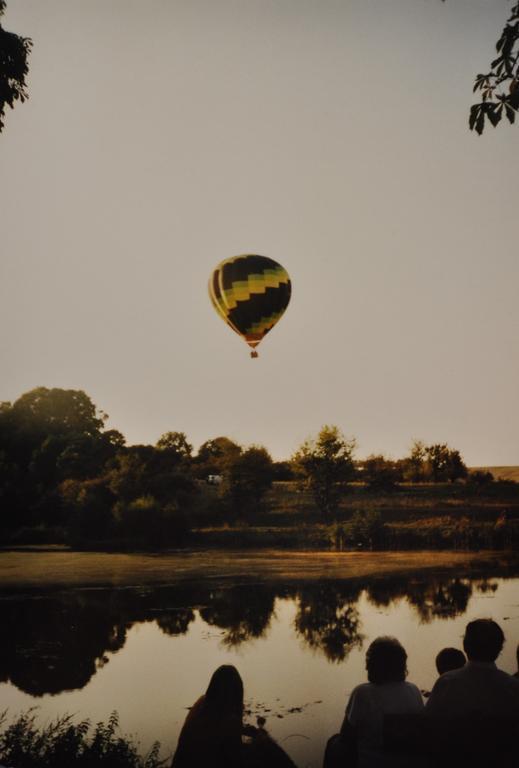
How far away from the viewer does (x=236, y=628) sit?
18.5 m

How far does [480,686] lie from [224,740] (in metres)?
1.35

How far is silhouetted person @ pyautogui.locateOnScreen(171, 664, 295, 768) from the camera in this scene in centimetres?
398

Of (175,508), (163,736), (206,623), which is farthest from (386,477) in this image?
(163,736)

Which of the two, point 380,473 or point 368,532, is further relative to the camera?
point 380,473

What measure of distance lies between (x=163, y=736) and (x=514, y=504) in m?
36.8

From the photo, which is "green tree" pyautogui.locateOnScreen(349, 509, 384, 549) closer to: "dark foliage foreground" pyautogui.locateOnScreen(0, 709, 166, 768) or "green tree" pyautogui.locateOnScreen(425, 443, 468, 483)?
"green tree" pyautogui.locateOnScreen(425, 443, 468, 483)

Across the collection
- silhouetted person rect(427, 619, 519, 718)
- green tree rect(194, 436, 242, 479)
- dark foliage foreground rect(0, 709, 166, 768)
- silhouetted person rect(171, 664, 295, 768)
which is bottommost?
dark foliage foreground rect(0, 709, 166, 768)

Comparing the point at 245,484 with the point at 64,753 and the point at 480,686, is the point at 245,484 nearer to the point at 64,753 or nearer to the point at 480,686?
the point at 64,753

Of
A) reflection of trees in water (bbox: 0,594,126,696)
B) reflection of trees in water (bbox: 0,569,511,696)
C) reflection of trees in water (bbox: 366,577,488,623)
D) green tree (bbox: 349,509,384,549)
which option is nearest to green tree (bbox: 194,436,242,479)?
green tree (bbox: 349,509,384,549)

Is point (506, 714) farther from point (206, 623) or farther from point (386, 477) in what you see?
point (386, 477)

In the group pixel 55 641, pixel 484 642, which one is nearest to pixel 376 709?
pixel 484 642

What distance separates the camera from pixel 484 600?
2094cm

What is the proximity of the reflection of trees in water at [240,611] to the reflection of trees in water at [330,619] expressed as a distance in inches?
36.1

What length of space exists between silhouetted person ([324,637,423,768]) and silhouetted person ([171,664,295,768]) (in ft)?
1.20
